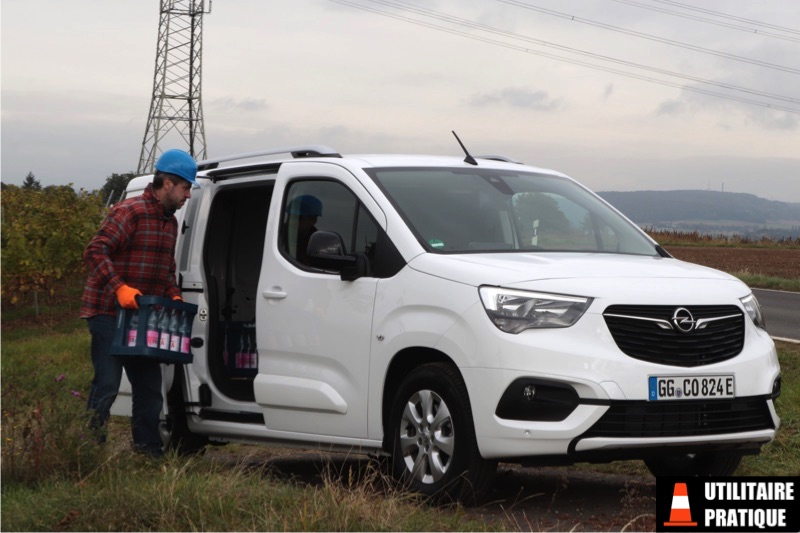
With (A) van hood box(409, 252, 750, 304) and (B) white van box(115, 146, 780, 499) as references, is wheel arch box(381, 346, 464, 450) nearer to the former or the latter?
(B) white van box(115, 146, 780, 499)

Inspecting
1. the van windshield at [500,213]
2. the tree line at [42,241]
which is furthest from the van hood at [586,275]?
the tree line at [42,241]

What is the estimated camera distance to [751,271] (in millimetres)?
33031

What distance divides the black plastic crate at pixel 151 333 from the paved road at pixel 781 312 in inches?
358

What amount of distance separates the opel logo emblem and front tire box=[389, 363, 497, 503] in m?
1.15

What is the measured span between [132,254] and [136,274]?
0.14 meters

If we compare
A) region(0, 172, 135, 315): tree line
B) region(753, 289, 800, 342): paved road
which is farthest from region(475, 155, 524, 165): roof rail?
region(0, 172, 135, 315): tree line

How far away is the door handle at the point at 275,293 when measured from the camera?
8.00 metres

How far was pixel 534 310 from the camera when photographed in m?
6.45

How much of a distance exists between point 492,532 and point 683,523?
0.96m

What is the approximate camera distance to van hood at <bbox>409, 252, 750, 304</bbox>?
6523 millimetres

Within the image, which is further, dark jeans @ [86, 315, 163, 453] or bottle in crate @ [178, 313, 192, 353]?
bottle in crate @ [178, 313, 192, 353]

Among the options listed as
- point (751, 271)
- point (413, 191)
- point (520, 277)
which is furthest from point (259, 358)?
point (751, 271)

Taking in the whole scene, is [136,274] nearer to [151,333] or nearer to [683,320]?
[151,333]

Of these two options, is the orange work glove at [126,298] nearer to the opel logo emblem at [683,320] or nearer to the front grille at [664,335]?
the front grille at [664,335]
